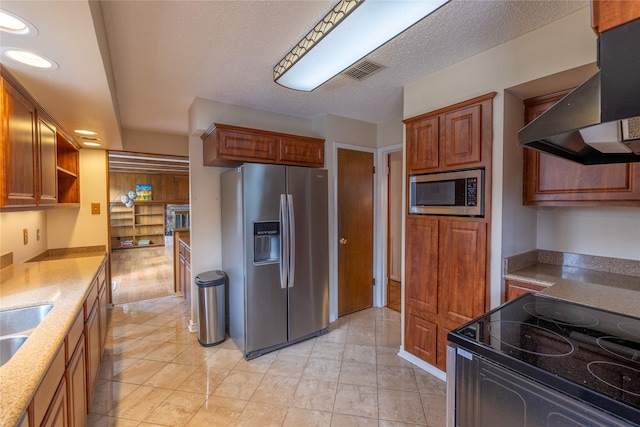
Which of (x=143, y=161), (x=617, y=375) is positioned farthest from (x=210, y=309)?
(x=143, y=161)

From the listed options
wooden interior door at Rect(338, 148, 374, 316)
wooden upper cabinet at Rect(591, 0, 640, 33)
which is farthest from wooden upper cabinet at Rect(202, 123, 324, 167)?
wooden upper cabinet at Rect(591, 0, 640, 33)

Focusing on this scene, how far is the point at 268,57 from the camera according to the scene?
1.98 m

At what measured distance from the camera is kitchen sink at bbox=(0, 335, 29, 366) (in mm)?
1304

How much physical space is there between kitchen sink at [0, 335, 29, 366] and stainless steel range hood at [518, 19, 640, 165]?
2491 millimetres

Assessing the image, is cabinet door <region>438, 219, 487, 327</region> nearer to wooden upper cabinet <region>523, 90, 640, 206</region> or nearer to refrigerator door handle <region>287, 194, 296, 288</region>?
wooden upper cabinet <region>523, 90, 640, 206</region>

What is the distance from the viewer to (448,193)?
2.10 meters

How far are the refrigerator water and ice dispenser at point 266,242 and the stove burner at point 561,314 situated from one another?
192 cm

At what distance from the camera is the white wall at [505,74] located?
5.13 feet

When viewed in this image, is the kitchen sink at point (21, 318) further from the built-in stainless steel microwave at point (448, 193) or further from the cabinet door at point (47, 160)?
the built-in stainless steel microwave at point (448, 193)

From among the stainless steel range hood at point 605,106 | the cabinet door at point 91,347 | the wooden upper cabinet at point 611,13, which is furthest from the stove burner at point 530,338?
the cabinet door at point 91,347

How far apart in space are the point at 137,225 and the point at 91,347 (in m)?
8.38

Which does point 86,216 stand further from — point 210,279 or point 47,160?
point 210,279

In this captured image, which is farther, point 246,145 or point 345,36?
point 246,145

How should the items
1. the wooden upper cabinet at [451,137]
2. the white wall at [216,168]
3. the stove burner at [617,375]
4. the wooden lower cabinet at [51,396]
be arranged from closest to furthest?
the stove burner at [617,375] → the wooden lower cabinet at [51,396] → the wooden upper cabinet at [451,137] → the white wall at [216,168]
